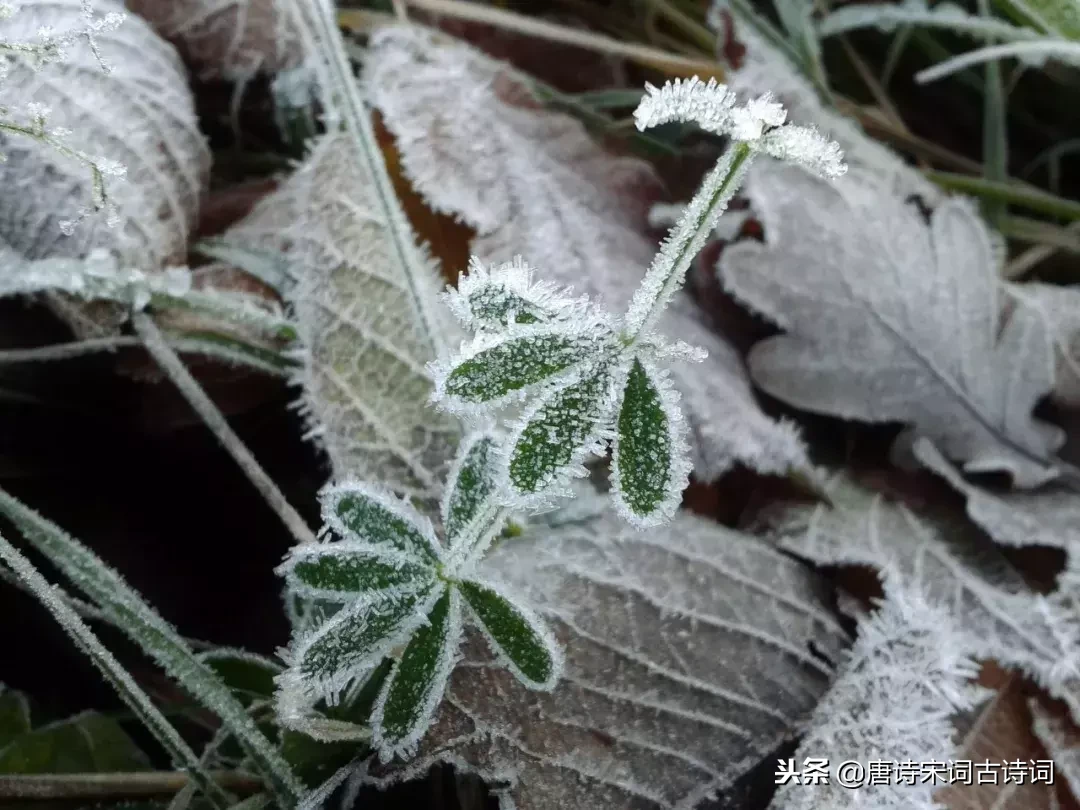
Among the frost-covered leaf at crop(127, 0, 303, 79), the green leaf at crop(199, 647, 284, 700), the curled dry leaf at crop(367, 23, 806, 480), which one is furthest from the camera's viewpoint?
the frost-covered leaf at crop(127, 0, 303, 79)

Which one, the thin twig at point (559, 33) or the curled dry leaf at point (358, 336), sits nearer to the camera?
the curled dry leaf at point (358, 336)

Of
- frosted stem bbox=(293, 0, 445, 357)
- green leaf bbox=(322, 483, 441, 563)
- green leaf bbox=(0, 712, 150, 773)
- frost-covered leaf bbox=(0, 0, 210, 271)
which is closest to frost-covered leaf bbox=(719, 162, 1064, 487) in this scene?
frosted stem bbox=(293, 0, 445, 357)

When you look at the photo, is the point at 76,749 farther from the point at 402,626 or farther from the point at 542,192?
the point at 542,192

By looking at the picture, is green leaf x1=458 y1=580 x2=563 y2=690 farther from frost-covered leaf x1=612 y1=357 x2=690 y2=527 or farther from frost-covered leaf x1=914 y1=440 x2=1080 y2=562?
frost-covered leaf x1=914 y1=440 x2=1080 y2=562

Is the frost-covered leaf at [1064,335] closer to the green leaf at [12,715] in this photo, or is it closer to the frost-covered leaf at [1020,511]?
the frost-covered leaf at [1020,511]

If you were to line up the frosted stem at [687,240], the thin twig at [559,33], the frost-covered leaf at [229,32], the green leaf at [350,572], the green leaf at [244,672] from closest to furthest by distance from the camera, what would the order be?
the frosted stem at [687,240]
the green leaf at [350,572]
the green leaf at [244,672]
the frost-covered leaf at [229,32]
the thin twig at [559,33]

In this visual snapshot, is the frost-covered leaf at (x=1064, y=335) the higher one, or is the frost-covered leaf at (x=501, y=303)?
the frost-covered leaf at (x=501, y=303)

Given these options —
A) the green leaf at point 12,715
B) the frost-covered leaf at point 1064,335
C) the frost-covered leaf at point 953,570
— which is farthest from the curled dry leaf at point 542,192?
the green leaf at point 12,715

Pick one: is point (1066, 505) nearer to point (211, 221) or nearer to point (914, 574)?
point (914, 574)

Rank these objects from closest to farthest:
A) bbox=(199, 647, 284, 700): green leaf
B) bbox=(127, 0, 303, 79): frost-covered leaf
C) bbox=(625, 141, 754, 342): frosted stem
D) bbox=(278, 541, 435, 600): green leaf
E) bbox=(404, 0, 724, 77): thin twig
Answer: bbox=(625, 141, 754, 342): frosted stem < bbox=(278, 541, 435, 600): green leaf < bbox=(199, 647, 284, 700): green leaf < bbox=(127, 0, 303, 79): frost-covered leaf < bbox=(404, 0, 724, 77): thin twig
